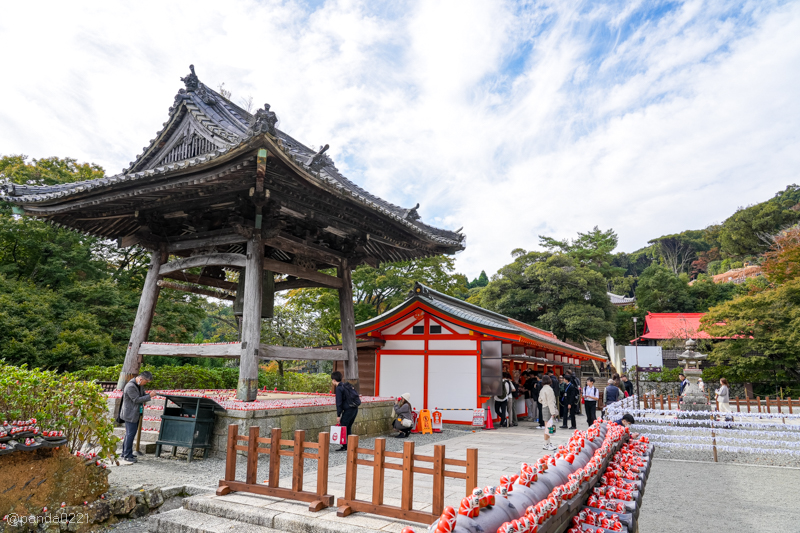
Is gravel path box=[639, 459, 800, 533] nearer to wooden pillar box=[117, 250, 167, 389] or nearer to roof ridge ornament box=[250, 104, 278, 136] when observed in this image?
roof ridge ornament box=[250, 104, 278, 136]

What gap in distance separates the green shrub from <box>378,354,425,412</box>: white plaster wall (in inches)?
393

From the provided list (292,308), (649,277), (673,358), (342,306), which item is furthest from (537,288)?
(342,306)

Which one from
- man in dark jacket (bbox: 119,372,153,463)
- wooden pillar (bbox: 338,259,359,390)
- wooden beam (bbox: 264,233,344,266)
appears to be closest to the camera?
man in dark jacket (bbox: 119,372,153,463)

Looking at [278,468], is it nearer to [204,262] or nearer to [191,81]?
[204,262]

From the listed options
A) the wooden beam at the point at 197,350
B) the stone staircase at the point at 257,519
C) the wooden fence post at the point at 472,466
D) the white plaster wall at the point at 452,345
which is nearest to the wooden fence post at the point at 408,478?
the stone staircase at the point at 257,519

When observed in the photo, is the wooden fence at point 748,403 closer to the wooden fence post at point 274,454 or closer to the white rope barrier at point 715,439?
the white rope barrier at point 715,439

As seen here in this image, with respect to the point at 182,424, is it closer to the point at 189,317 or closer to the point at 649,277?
the point at 189,317

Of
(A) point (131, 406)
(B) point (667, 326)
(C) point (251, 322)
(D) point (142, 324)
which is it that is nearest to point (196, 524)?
(A) point (131, 406)

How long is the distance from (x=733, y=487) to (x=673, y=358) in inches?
1305

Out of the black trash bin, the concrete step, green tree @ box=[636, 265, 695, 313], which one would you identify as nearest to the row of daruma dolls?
the concrete step

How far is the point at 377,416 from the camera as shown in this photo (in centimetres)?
1112

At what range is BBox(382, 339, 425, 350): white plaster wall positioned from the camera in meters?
14.9

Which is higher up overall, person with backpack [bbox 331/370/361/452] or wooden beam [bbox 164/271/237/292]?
wooden beam [bbox 164/271/237/292]

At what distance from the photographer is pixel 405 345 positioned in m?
15.1
